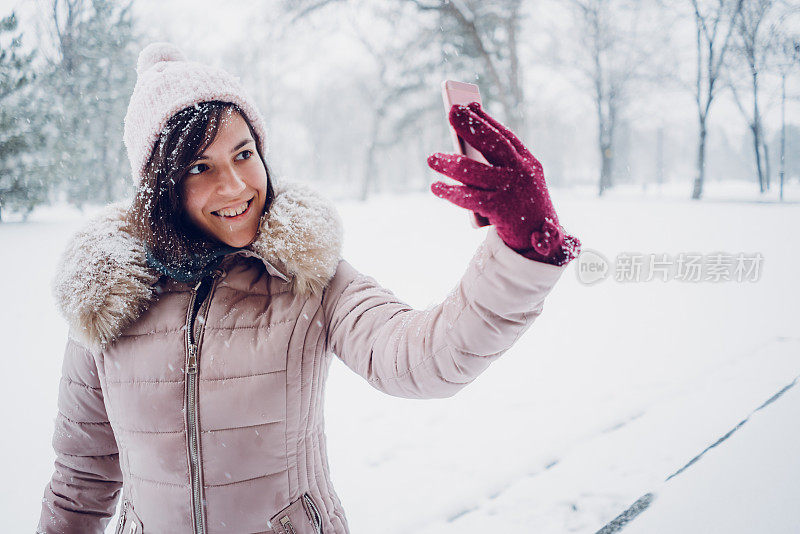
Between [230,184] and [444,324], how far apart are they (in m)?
0.63

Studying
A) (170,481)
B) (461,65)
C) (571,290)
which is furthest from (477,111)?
(461,65)

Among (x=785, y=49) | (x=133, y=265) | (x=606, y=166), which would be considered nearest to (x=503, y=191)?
(x=133, y=265)

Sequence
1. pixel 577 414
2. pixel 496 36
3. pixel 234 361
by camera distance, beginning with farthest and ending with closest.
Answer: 1. pixel 496 36
2. pixel 577 414
3. pixel 234 361

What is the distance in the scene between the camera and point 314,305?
0.94 metres

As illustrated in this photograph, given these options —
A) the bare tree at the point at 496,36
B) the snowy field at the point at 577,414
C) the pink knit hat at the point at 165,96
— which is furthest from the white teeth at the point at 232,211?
the bare tree at the point at 496,36

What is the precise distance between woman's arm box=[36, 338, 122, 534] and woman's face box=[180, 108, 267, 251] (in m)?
0.49

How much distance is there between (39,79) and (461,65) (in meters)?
8.82

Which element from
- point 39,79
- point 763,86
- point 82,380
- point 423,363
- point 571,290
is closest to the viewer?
point 423,363

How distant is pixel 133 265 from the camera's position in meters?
0.99

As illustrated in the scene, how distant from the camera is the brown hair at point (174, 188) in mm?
974

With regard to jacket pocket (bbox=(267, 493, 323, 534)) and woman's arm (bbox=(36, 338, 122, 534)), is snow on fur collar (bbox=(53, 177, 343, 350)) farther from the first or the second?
jacket pocket (bbox=(267, 493, 323, 534))

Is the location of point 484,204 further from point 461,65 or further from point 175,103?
point 461,65

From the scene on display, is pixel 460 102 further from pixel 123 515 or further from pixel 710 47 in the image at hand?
pixel 710 47

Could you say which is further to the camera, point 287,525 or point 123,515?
point 123,515
